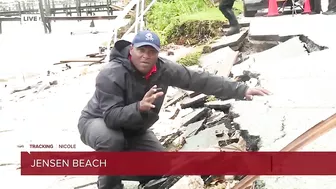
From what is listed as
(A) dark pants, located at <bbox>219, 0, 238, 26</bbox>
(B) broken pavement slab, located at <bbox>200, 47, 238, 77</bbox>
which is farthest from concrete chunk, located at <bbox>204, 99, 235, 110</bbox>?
(A) dark pants, located at <bbox>219, 0, 238, 26</bbox>

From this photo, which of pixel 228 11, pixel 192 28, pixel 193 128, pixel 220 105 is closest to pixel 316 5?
pixel 228 11

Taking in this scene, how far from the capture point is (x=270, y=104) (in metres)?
1.89

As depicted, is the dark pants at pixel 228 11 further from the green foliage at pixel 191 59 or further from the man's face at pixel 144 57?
the man's face at pixel 144 57

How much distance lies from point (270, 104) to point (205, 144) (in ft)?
0.98

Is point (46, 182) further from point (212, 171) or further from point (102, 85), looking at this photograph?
point (212, 171)

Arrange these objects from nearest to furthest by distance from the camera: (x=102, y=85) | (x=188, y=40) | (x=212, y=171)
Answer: (x=212, y=171) → (x=102, y=85) → (x=188, y=40)

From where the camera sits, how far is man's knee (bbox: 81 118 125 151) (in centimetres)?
184

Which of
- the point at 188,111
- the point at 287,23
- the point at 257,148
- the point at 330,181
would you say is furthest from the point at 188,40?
the point at 330,181

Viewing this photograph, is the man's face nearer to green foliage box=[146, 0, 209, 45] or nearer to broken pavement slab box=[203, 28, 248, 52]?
green foliage box=[146, 0, 209, 45]

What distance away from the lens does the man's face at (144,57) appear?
1630mm

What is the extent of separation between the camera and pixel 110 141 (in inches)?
72.4

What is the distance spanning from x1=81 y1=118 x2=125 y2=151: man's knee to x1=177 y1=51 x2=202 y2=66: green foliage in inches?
62.2

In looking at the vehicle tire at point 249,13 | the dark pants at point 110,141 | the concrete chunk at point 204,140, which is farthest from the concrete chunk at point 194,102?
the vehicle tire at point 249,13

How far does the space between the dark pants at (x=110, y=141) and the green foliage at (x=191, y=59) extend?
1.52 m
